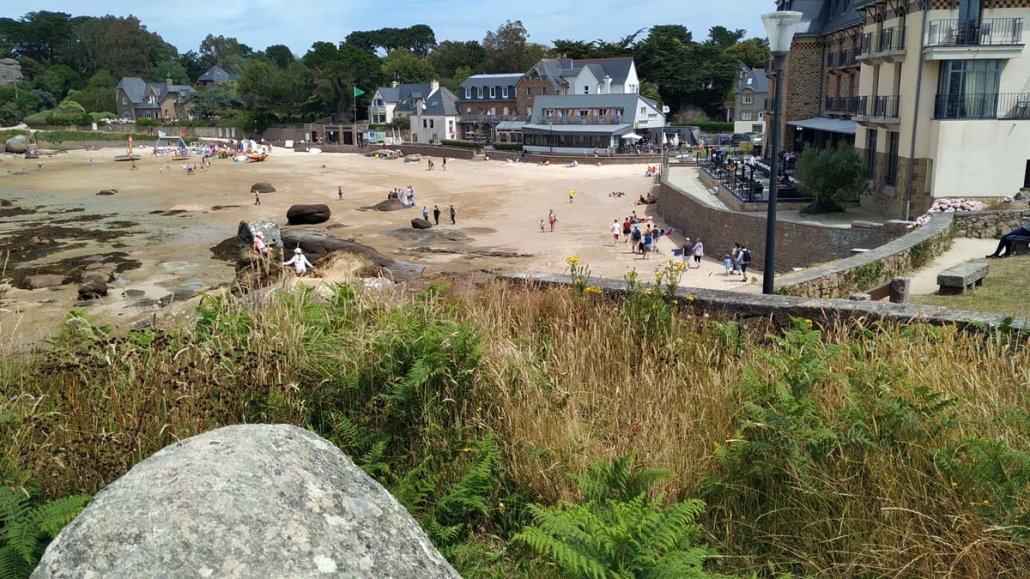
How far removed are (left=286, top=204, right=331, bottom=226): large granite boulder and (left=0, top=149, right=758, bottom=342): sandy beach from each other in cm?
65

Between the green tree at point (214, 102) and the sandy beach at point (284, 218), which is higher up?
the green tree at point (214, 102)

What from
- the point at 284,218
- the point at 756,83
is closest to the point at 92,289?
the point at 284,218

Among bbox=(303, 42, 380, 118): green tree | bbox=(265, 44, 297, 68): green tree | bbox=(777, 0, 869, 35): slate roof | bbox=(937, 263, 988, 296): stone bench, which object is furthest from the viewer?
bbox=(265, 44, 297, 68): green tree

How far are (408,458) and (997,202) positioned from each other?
23834mm

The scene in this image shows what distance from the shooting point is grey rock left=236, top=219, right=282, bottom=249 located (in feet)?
90.7

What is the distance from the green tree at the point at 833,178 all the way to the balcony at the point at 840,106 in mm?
9215

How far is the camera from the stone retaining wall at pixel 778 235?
71.6ft

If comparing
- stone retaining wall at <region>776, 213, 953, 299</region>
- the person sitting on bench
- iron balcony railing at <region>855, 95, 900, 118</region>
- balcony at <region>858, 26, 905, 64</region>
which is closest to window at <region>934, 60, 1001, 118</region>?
balcony at <region>858, 26, 905, 64</region>

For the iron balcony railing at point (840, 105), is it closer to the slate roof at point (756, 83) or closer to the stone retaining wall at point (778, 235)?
the stone retaining wall at point (778, 235)

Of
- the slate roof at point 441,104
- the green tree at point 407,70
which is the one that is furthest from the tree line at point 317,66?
Answer: the slate roof at point 441,104

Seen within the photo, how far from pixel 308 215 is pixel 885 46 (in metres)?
27.2

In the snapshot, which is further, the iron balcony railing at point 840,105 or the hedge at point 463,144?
the hedge at point 463,144

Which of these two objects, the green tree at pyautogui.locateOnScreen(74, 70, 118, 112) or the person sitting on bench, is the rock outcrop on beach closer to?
the person sitting on bench

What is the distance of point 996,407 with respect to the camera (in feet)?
13.1
